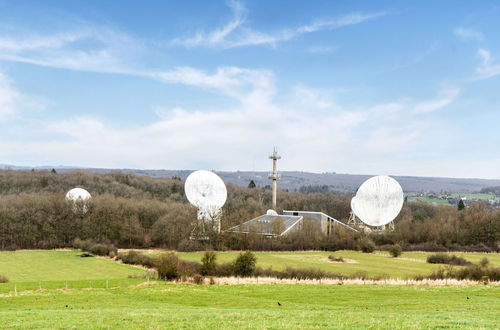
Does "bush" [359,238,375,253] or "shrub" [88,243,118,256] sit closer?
"shrub" [88,243,118,256]

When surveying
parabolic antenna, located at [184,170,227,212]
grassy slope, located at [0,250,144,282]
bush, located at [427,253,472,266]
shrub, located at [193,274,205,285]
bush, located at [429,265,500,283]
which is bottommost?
grassy slope, located at [0,250,144,282]

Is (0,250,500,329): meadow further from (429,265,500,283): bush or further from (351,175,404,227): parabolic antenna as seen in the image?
(351,175,404,227): parabolic antenna

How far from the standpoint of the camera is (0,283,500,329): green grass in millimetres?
16391

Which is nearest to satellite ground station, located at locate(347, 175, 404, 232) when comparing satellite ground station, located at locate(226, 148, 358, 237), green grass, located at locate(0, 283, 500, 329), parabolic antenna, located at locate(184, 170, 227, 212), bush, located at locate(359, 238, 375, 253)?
bush, located at locate(359, 238, 375, 253)

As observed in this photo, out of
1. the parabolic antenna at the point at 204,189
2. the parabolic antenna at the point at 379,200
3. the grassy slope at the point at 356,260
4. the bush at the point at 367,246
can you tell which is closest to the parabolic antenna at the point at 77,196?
the parabolic antenna at the point at 204,189

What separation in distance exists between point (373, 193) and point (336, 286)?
36.3 meters

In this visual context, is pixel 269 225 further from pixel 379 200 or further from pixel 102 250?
pixel 102 250

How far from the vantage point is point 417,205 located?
374ft

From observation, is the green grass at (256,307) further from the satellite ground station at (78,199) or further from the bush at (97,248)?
the satellite ground station at (78,199)

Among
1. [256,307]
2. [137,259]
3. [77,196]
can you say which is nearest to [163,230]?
[77,196]

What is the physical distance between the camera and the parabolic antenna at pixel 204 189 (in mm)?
62969

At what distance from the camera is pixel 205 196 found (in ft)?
210

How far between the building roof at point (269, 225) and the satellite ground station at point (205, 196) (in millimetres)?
3320

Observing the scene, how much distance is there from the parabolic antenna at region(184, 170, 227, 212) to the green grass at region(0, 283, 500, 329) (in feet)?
99.0
